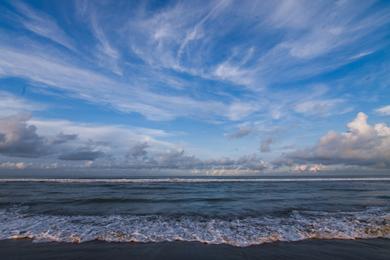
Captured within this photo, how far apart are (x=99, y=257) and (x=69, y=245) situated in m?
1.93

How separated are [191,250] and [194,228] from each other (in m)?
3.21

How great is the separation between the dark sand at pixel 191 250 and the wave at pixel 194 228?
60 cm

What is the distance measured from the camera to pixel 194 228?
1145cm

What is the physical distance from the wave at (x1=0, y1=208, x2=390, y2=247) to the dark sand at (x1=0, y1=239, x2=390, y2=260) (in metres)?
0.60

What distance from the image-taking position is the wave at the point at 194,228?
9734mm

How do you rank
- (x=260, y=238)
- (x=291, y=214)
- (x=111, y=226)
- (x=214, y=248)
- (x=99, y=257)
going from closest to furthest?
1. (x=99, y=257)
2. (x=214, y=248)
3. (x=260, y=238)
4. (x=111, y=226)
5. (x=291, y=214)

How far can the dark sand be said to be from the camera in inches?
303

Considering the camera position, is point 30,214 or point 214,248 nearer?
point 214,248

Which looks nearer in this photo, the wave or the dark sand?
the dark sand

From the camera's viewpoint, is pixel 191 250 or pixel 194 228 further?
pixel 194 228

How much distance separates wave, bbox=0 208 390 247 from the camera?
9.73 m

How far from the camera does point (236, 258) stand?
298 inches

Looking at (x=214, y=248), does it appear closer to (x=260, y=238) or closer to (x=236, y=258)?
(x=236, y=258)

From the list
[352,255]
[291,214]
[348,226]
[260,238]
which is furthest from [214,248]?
[291,214]
